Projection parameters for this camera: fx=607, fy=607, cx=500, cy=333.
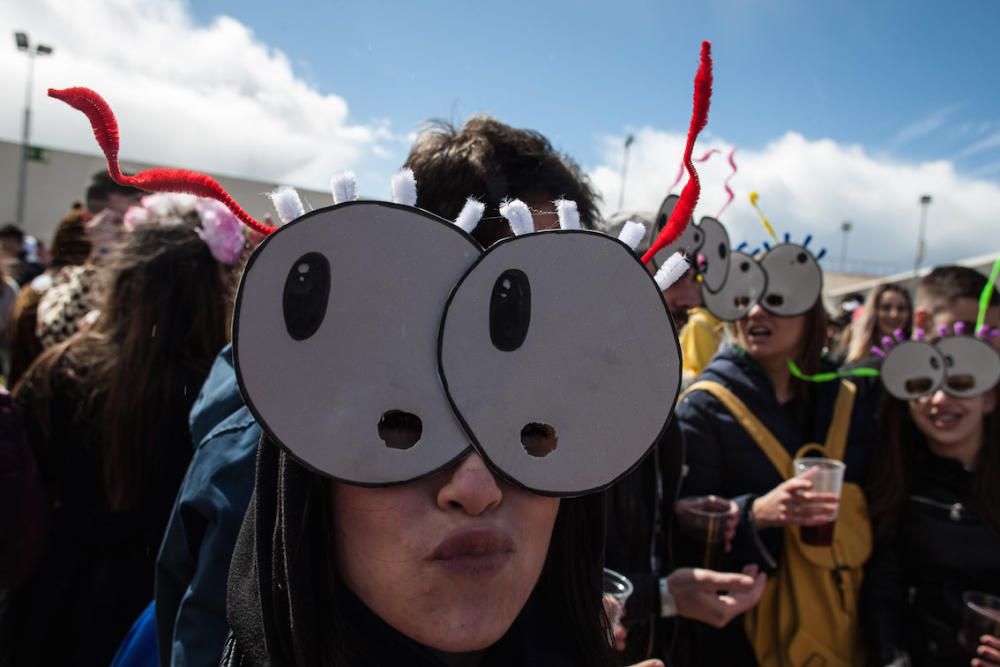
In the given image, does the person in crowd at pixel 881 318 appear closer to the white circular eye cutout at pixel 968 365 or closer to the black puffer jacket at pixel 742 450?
the white circular eye cutout at pixel 968 365

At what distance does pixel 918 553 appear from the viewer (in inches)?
79.1

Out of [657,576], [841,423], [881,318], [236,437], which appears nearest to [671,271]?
[236,437]

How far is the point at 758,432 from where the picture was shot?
2043mm

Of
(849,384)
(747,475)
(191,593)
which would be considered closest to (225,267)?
(191,593)

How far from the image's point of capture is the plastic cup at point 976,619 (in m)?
1.69

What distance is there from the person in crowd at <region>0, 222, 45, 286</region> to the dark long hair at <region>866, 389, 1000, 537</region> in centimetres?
718

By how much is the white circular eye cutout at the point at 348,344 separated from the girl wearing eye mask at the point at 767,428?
1.48 m

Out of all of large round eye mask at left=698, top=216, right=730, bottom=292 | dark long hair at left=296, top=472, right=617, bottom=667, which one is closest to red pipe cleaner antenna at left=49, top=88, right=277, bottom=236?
dark long hair at left=296, top=472, right=617, bottom=667

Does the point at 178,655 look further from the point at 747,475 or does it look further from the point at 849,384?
the point at 849,384

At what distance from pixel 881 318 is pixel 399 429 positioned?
4.29m

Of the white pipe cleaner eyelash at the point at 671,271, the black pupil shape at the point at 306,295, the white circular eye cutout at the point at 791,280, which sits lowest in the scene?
the black pupil shape at the point at 306,295

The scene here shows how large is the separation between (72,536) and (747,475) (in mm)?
2052

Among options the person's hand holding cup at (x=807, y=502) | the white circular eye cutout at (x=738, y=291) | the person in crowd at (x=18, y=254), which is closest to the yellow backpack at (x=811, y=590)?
the person's hand holding cup at (x=807, y=502)

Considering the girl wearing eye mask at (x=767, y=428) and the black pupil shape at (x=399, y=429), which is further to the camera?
the girl wearing eye mask at (x=767, y=428)
